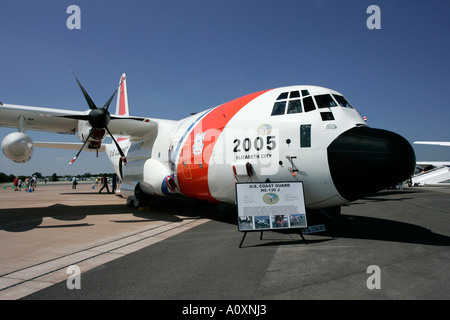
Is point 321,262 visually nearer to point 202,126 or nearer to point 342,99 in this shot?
point 342,99

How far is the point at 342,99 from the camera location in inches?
305

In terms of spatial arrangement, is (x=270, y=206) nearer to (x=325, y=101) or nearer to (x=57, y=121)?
(x=325, y=101)

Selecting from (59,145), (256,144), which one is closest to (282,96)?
(256,144)

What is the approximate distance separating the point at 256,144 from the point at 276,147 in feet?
2.13

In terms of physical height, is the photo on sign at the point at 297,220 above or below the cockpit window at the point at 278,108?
below

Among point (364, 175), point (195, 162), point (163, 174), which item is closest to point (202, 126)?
point (195, 162)

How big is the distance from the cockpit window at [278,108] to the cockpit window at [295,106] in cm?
18

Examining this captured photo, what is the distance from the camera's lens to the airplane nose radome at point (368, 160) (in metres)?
6.13

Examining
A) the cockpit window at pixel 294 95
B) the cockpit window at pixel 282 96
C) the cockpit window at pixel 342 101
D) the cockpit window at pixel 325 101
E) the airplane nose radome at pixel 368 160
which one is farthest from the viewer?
the cockpit window at pixel 282 96

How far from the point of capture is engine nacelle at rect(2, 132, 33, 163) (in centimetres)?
1067

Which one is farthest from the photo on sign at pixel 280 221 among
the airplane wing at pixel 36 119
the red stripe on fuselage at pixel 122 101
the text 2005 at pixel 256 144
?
the red stripe on fuselage at pixel 122 101

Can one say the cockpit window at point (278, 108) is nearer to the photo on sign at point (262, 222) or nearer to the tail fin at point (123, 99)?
the photo on sign at point (262, 222)

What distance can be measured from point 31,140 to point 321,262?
11997 mm

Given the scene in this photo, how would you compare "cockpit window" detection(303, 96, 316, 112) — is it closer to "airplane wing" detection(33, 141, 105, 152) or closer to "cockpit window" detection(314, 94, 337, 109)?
"cockpit window" detection(314, 94, 337, 109)
